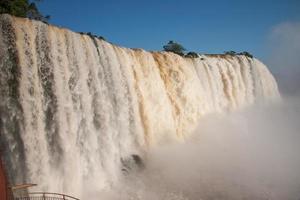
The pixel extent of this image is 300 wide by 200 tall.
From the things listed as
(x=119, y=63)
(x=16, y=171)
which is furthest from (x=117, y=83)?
(x=16, y=171)

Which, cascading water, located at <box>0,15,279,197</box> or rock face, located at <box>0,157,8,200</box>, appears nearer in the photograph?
rock face, located at <box>0,157,8,200</box>

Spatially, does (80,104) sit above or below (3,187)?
above

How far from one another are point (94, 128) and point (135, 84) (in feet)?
12.9

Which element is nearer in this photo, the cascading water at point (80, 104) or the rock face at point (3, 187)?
the rock face at point (3, 187)

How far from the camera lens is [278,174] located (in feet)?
61.2

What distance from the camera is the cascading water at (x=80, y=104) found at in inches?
509

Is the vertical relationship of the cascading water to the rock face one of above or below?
above

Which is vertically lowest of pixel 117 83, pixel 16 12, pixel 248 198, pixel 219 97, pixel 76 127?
pixel 248 198

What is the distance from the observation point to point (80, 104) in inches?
607

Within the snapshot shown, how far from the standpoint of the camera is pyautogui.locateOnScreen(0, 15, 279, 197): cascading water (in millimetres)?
12938

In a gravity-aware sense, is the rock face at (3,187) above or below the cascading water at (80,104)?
Result: below

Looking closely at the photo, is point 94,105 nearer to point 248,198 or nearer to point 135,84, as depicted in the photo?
point 135,84

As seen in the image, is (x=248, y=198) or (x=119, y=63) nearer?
(x=248, y=198)

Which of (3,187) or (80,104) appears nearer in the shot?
(3,187)
